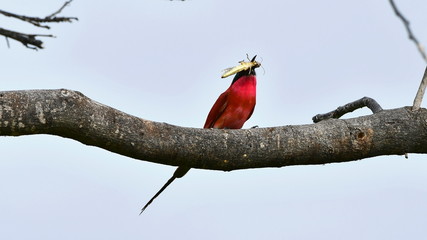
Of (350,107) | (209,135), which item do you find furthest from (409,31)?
(350,107)

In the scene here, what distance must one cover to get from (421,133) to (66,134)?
5.60ft

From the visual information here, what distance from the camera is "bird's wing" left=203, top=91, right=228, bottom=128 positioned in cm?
568

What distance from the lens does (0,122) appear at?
2.83 m

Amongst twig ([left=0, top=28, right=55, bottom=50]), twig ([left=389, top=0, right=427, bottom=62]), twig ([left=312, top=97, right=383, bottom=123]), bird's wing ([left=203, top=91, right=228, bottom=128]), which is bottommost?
twig ([left=0, top=28, right=55, bottom=50])

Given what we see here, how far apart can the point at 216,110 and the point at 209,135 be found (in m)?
2.37

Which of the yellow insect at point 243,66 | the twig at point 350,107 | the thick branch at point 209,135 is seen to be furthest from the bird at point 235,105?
the thick branch at point 209,135

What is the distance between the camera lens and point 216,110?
5676mm

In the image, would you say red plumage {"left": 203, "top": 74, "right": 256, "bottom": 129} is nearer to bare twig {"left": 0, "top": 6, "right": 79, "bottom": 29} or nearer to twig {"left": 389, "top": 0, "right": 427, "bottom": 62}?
bare twig {"left": 0, "top": 6, "right": 79, "bottom": 29}

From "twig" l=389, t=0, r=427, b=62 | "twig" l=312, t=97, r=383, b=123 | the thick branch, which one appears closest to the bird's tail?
the thick branch

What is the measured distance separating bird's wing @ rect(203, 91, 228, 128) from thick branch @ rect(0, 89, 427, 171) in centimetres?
212

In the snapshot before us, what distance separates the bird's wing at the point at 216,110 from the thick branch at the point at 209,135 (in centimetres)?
212

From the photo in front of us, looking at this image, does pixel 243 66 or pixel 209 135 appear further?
pixel 243 66

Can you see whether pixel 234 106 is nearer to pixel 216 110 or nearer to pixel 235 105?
pixel 235 105

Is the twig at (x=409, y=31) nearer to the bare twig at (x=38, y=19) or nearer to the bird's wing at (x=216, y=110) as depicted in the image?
the bare twig at (x=38, y=19)
